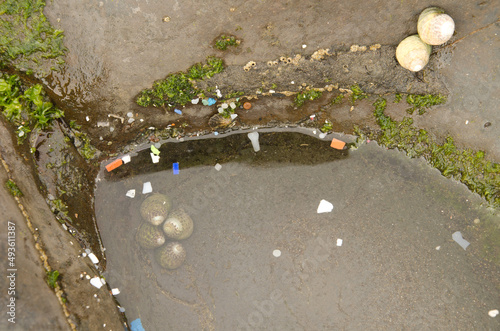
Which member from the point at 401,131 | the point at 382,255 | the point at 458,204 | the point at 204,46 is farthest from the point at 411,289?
the point at 204,46

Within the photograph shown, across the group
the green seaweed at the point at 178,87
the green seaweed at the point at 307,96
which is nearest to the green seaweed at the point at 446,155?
the green seaweed at the point at 307,96

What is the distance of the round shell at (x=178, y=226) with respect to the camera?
12.8 feet

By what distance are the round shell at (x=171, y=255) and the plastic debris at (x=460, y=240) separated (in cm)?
362

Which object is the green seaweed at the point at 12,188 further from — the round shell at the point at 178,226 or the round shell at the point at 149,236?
the round shell at the point at 178,226

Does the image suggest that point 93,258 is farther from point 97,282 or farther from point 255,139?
point 255,139

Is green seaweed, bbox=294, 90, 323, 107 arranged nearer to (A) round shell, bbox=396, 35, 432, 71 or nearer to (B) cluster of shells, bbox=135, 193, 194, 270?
(A) round shell, bbox=396, 35, 432, 71

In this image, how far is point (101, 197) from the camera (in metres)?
4.07

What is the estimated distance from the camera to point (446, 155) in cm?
395

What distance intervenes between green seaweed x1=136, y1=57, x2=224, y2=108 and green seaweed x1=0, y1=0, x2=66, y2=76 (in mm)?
1071

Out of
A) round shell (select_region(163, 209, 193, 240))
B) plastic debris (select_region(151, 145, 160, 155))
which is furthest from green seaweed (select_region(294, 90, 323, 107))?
round shell (select_region(163, 209, 193, 240))

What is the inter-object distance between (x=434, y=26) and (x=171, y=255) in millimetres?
4058

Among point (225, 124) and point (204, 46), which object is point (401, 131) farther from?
point (204, 46)

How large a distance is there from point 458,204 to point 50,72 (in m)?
5.48

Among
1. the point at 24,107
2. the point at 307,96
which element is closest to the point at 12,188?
the point at 24,107
